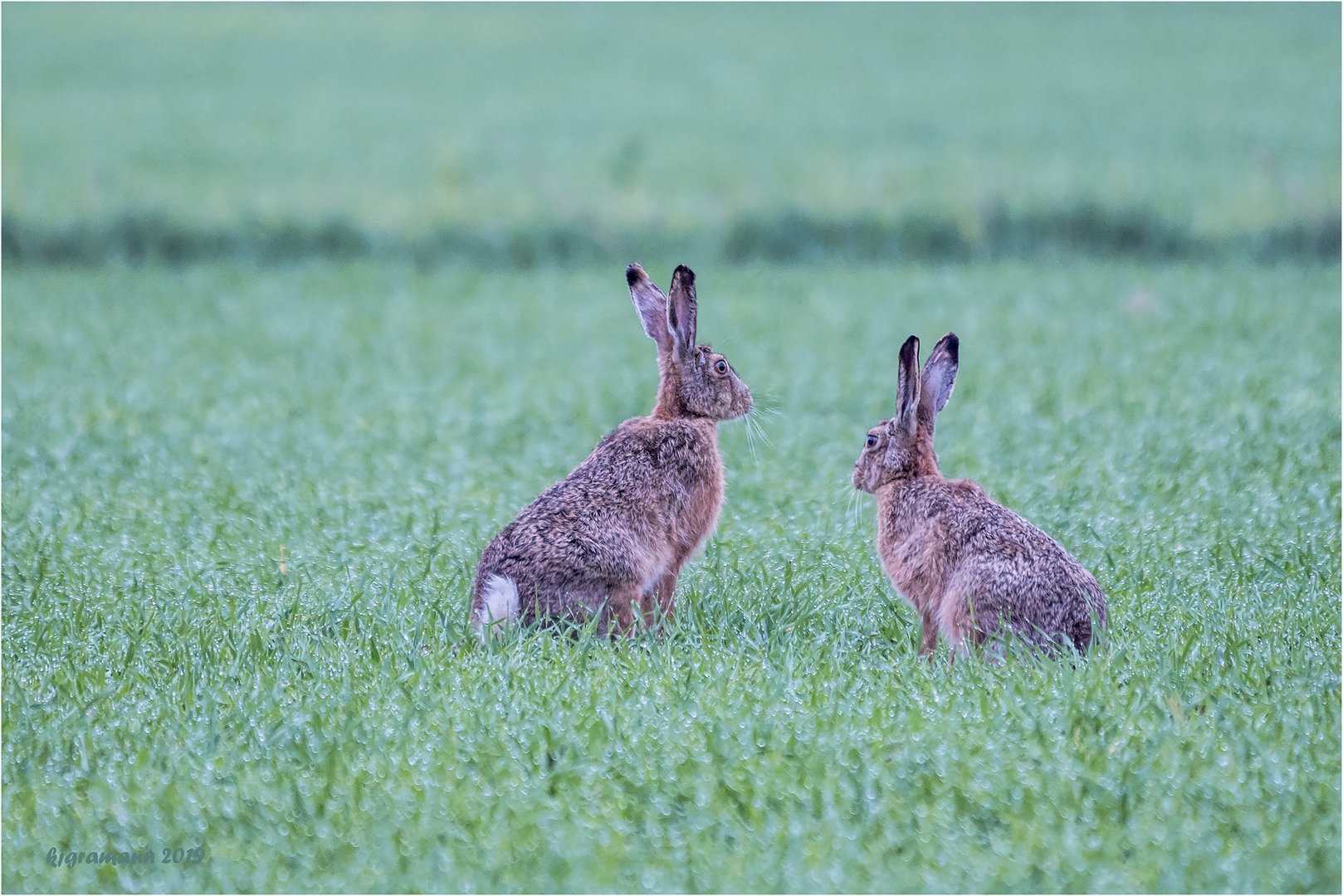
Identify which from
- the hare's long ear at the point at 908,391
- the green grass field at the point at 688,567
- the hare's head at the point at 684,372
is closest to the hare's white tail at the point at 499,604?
the green grass field at the point at 688,567

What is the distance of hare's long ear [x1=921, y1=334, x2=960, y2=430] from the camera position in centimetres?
488

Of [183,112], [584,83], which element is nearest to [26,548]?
[183,112]

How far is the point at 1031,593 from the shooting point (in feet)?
14.0

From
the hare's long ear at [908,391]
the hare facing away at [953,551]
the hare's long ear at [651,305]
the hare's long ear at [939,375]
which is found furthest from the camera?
the hare's long ear at [651,305]

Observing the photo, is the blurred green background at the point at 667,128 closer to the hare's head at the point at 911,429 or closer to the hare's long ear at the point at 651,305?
the hare's long ear at the point at 651,305

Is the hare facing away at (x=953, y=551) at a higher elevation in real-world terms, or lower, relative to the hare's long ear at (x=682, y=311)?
lower

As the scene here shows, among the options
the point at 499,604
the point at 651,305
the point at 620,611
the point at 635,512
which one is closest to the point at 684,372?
the point at 651,305

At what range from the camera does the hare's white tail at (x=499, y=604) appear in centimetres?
449

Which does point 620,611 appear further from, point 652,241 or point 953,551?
point 652,241

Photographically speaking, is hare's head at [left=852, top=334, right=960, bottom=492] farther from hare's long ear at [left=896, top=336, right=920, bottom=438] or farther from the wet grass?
the wet grass

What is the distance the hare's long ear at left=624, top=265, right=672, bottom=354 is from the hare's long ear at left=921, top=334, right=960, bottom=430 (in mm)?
951

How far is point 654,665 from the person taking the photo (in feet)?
14.0

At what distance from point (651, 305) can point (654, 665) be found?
157 cm

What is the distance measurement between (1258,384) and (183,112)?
1870 cm
